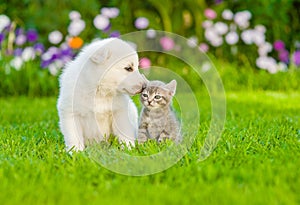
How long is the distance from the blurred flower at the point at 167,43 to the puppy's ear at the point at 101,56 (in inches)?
181

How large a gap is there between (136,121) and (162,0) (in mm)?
5034

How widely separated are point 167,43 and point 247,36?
1.35 meters

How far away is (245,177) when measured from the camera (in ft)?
8.62

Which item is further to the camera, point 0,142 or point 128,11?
point 128,11

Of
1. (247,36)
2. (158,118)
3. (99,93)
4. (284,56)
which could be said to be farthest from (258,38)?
(99,93)

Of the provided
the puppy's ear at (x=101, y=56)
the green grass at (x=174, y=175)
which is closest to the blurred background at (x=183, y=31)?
the green grass at (x=174, y=175)

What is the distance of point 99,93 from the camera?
11.3ft

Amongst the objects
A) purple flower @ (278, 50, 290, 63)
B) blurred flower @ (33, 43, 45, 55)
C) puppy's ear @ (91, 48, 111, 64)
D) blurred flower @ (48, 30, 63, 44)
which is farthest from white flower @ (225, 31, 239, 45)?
puppy's ear @ (91, 48, 111, 64)

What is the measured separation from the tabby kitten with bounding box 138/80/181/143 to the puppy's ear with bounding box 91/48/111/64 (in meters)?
0.36

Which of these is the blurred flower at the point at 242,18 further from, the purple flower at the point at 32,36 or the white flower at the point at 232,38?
the purple flower at the point at 32,36

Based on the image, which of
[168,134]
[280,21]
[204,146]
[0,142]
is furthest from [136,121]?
[280,21]

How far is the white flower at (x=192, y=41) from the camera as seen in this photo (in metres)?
8.01

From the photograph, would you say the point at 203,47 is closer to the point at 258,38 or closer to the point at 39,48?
the point at 258,38

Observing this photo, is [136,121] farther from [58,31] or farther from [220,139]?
[58,31]
